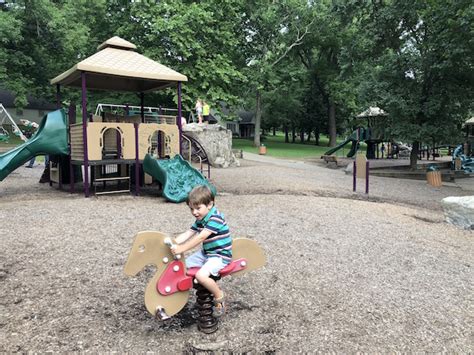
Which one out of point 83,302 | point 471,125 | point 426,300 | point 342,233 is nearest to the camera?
point 83,302

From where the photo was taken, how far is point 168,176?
8922 mm

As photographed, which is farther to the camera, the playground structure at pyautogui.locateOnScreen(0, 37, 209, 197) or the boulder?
the boulder

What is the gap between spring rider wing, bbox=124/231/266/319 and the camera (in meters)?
2.90

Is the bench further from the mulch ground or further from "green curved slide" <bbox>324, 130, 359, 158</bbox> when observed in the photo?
the mulch ground

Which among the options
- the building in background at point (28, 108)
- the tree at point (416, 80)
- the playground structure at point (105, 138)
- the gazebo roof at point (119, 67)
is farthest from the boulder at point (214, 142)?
the building in background at point (28, 108)

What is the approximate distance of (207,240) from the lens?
3.07 meters

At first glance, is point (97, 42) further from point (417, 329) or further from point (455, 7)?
point (417, 329)

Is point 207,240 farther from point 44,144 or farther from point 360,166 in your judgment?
point 360,166

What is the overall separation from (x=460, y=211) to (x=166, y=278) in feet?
22.7

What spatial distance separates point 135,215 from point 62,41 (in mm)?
23074

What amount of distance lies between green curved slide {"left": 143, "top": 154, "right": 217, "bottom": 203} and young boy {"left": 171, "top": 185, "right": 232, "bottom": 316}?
5468mm

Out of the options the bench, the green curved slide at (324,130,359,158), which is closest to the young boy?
the bench

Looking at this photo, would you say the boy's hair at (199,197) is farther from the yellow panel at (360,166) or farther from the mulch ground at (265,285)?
the yellow panel at (360,166)

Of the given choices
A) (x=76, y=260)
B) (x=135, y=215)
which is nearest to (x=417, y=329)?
(x=76, y=260)
